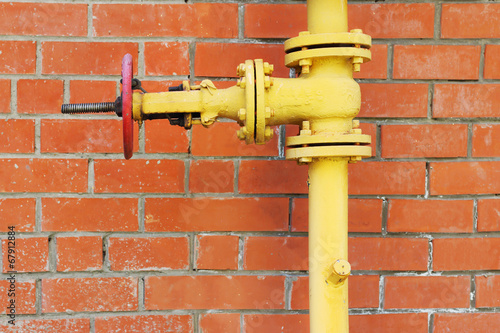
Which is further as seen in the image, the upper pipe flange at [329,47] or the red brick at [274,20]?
the red brick at [274,20]

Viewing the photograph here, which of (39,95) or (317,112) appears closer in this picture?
(317,112)

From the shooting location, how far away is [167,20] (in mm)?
1085

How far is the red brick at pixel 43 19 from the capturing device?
107 centimetres

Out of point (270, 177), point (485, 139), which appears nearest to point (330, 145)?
point (270, 177)

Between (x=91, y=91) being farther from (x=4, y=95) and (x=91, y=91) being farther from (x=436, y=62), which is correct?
(x=436, y=62)

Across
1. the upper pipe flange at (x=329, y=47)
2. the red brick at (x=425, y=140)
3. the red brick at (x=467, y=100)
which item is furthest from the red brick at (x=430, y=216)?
the upper pipe flange at (x=329, y=47)

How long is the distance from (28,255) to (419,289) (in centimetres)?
96

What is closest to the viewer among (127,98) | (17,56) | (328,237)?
(127,98)

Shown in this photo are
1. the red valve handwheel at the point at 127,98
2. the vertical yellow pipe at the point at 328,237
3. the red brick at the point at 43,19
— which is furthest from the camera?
the red brick at the point at 43,19

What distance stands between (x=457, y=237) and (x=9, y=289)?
3.61ft

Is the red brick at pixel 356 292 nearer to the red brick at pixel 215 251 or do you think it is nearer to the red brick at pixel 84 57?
the red brick at pixel 215 251

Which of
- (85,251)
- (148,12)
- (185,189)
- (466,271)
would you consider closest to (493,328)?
(466,271)

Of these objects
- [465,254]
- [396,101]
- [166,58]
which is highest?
[166,58]

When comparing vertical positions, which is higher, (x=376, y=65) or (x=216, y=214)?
(x=376, y=65)
